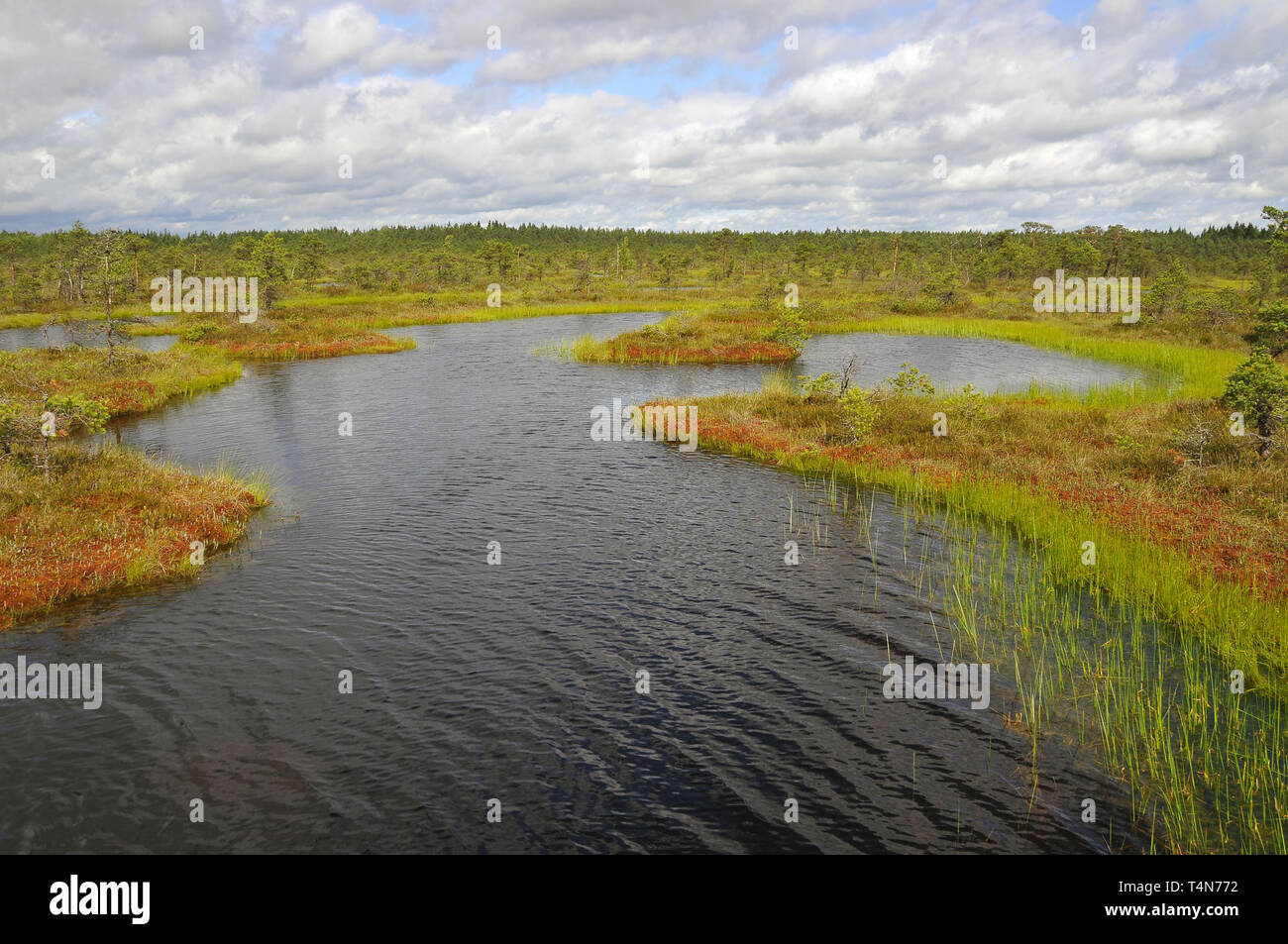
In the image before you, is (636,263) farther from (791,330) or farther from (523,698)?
(523,698)

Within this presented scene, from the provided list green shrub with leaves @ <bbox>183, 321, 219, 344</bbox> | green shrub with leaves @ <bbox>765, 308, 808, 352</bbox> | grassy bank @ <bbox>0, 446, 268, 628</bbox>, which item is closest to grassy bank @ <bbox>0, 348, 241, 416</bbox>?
green shrub with leaves @ <bbox>183, 321, 219, 344</bbox>

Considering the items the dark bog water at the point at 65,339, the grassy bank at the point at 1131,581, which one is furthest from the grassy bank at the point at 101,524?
the dark bog water at the point at 65,339

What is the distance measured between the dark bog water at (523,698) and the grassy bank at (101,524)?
97 cm

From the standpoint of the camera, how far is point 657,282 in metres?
142

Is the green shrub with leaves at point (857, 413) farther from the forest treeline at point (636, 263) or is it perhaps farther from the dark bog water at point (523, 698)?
the forest treeline at point (636, 263)

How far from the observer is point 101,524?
19.7 m

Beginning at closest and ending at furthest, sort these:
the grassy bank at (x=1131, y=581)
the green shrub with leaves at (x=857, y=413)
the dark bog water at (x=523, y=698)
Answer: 1. the dark bog water at (x=523, y=698)
2. the grassy bank at (x=1131, y=581)
3. the green shrub with leaves at (x=857, y=413)

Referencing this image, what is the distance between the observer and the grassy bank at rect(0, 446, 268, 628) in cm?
1756

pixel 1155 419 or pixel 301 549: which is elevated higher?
pixel 1155 419

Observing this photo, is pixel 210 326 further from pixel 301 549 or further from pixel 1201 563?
pixel 1201 563

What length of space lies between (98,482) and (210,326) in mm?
50658

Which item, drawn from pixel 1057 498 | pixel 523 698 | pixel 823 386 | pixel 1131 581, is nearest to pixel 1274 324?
pixel 1057 498

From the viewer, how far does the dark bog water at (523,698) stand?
34.8 ft
